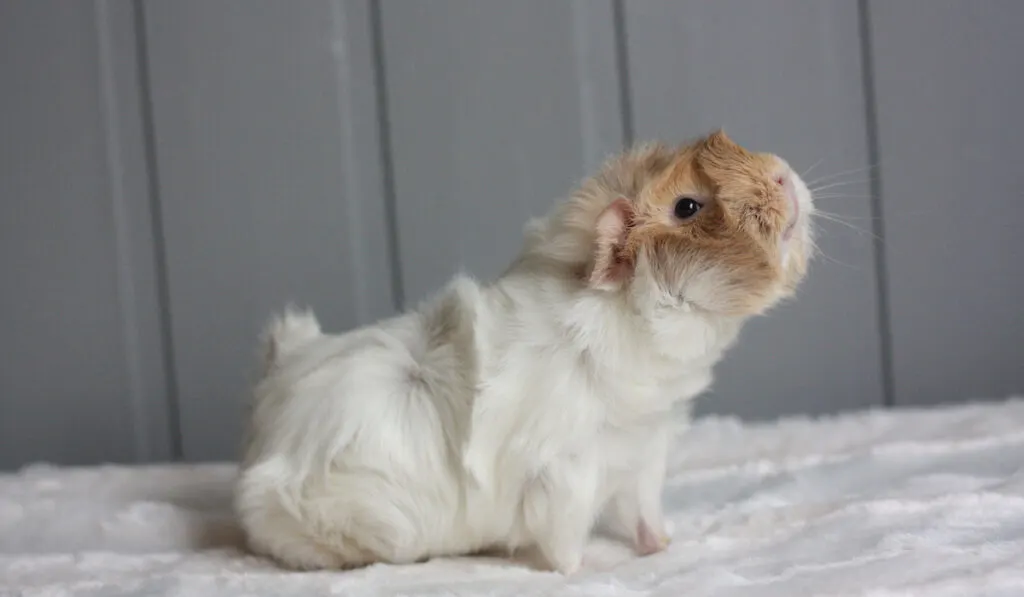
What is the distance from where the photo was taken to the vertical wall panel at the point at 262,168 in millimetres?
1658

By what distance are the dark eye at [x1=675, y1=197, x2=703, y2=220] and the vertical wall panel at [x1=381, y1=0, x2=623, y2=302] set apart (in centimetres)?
73

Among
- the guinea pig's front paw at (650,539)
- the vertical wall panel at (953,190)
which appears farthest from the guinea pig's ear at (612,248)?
the vertical wall panel at (953,190)

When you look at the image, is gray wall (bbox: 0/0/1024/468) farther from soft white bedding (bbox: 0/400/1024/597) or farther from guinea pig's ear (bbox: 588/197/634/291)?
guinea pig's ear (bbox: 588/197/634/291)

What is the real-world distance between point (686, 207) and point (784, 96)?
835mm

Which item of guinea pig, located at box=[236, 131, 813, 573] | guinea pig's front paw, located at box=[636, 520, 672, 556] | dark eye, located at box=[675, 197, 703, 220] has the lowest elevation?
guinea pig's front paw, located at box=[636, 520, 672, 556]

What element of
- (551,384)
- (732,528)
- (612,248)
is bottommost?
(732,528)

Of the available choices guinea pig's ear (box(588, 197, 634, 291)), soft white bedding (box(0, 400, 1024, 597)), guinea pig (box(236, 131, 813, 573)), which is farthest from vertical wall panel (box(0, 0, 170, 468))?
guinea pig's ear (box(588, 197, 634, 291))

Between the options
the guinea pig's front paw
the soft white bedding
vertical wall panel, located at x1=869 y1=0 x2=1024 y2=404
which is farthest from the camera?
vertical wall panel, located at x1=869 y1=0 x2=1024 y2=404

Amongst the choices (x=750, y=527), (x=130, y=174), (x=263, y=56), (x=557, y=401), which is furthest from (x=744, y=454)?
(x=130, y=174)

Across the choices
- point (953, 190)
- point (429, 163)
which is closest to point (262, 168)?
point (429, 163)

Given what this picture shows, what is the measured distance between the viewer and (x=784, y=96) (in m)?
1.66

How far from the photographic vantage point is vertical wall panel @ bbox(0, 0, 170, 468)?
1.69 m

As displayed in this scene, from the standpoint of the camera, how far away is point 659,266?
924mm

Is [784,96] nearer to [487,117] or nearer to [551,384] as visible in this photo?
[487,117]
